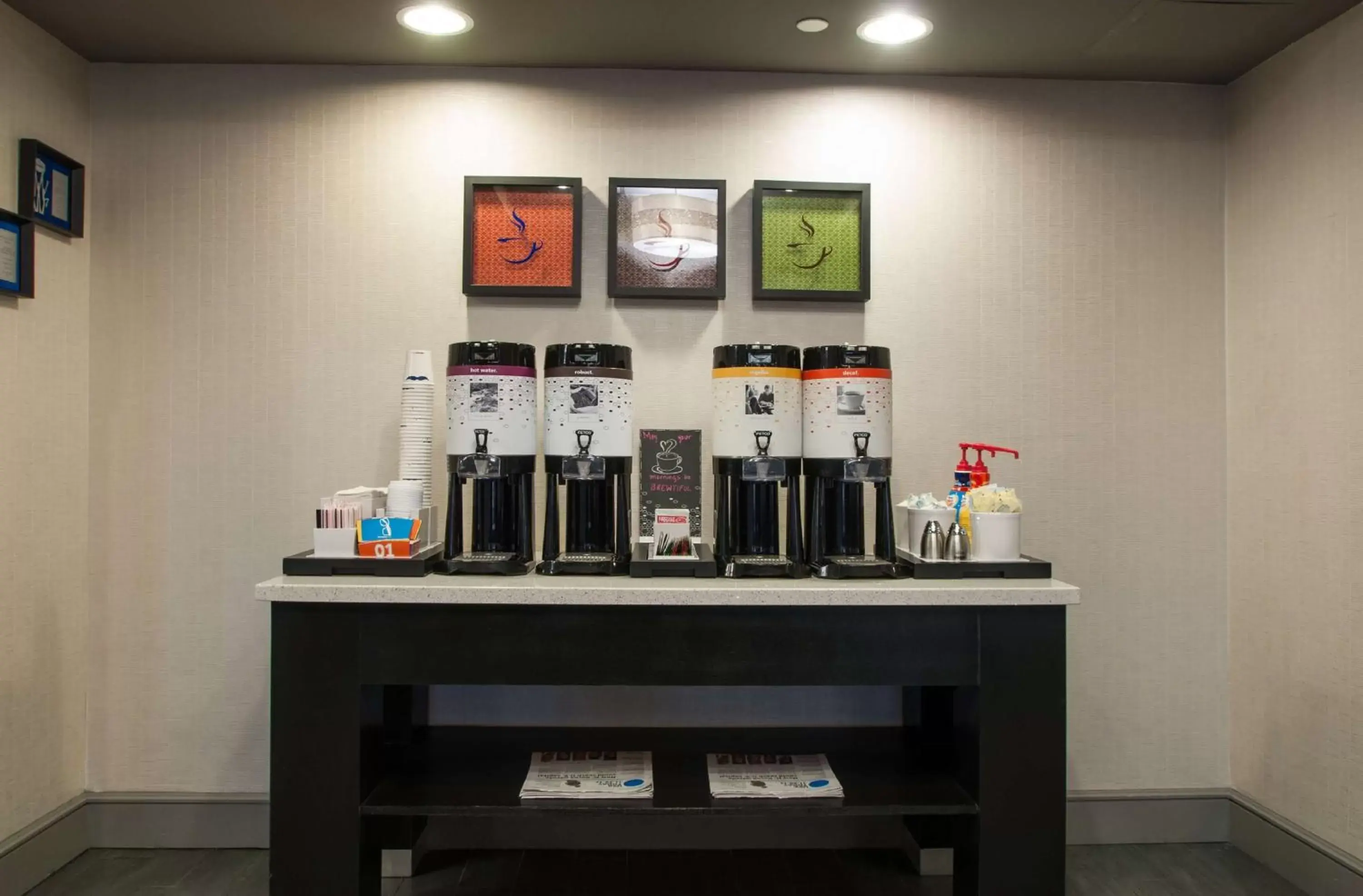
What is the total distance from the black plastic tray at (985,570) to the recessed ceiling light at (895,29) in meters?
1.45

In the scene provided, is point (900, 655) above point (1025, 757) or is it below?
above

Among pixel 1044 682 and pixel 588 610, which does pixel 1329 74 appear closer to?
pixel 1044 682

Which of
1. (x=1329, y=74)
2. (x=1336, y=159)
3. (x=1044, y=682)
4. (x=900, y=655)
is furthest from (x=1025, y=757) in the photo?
(x=1329, y=74)

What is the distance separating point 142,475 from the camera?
268cm

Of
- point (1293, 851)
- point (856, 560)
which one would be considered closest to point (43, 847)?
point (856, 560)

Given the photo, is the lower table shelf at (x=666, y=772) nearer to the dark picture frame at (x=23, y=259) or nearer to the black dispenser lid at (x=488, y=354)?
the black dispenser lid at (x=488, y=354)

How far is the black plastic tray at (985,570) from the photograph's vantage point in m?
2.11

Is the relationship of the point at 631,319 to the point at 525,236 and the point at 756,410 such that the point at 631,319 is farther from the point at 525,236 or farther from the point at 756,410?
the point at 756,410

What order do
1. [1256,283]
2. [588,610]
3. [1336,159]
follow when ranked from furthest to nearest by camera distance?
[1256,283] → [1336,159] → [588,610]

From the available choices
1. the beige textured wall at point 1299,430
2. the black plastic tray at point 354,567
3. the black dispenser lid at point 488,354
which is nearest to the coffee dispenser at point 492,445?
the black dispenser lid at point 488,354

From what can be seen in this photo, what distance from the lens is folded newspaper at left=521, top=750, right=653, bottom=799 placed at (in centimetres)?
207

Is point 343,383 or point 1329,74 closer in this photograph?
point 1329,74

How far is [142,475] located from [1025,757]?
8.48 feet

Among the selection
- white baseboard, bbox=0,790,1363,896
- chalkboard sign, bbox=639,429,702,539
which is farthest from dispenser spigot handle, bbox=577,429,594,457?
white baseboard, bbox=0,790,1363,896
